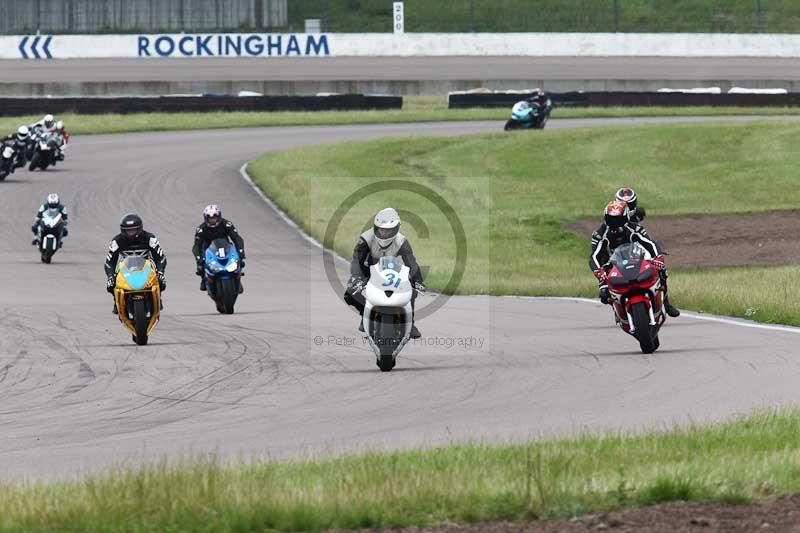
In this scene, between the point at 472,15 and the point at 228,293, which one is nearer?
the point at 228,293

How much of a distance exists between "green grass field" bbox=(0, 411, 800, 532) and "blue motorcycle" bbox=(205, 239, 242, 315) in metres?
9.22

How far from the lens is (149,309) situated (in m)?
14.8

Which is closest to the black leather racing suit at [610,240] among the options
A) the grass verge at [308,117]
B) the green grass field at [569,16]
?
the grass verge at [308,117]

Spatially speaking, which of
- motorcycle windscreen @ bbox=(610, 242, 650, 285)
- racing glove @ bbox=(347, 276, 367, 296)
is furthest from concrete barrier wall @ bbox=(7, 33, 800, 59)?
racing glove @ bbox=(347, 276, 367, 296)

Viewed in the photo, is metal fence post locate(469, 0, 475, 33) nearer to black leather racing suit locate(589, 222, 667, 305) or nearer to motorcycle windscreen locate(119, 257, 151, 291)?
black leather racing suit locate(589, 222, 667, 305)

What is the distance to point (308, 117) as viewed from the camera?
51.8m

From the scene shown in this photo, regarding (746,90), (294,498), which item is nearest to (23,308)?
(294,498)

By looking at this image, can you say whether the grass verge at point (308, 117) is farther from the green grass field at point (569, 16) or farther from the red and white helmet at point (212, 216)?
the red and white helmet at point (212, 216)

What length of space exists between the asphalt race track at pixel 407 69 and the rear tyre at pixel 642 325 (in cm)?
4575

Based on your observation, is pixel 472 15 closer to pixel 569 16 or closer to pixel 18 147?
pixel 569 16

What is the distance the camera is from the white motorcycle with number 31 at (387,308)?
12.3m

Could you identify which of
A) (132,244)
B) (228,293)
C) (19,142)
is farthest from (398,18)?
(132,244)

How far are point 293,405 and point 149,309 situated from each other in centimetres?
431

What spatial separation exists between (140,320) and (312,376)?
298cm
